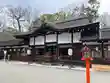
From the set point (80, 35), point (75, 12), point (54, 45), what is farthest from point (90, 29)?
point (75, 12)

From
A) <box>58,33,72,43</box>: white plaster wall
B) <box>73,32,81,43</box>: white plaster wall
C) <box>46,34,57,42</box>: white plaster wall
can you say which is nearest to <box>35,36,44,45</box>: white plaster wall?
<box>46,34,57,42</box>: white plaster wall

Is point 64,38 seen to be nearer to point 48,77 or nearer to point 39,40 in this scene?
point 39,40

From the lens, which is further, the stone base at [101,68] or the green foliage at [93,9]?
the green foliage at [93,9]

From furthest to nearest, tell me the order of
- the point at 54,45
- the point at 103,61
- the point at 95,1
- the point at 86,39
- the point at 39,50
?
the point at 95,1, the point at 39,50, the point at 54,45, the point at 86,39, the point at 103,61

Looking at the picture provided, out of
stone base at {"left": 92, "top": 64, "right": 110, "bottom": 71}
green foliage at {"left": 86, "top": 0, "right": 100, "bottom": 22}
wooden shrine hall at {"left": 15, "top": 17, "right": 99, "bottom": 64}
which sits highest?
green foliage at {"left": 86, "top": 0, "right": 100, "bottom": 22}

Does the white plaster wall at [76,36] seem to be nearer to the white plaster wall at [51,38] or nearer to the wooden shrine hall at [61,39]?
the wooden shrine hall at [61,39]

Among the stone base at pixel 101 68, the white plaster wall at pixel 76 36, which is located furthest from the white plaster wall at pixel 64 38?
the stone base at pixel 101 68

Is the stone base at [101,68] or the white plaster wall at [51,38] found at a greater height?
the white plaster wall at [51,38]

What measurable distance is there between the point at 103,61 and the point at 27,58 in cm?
1537

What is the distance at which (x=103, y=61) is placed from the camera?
25938mm

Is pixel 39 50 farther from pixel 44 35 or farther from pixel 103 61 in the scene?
pixel 103 61

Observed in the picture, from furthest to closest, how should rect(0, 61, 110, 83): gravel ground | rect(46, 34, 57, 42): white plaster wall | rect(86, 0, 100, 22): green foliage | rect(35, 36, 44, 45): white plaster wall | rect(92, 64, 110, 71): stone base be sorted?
1. rect(86, 0, 100, 22): green foliage
2. rect(35, 36, 44, 45): white plaster wall
3. rect(46, 34, 57, 42): white plaster wall
4. rect(92, 64, 110, 71): stone base
5. rect(0, 61, 110, 83): gravel ground

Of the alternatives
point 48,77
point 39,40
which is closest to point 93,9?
point 39,40

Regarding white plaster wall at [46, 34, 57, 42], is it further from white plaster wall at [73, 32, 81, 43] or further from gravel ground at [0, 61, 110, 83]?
gravel ground at [0, 61, 110, 83]
